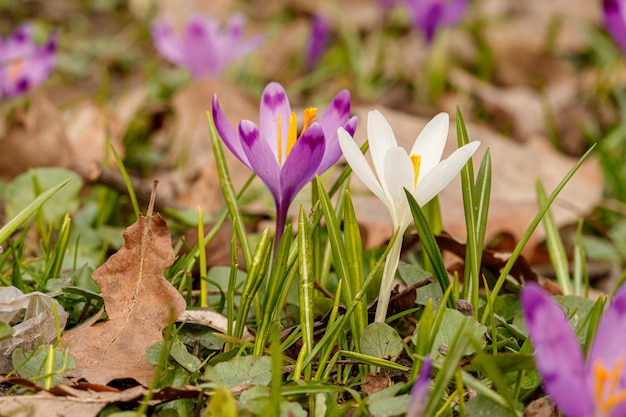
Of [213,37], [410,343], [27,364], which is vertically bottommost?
[410,343]

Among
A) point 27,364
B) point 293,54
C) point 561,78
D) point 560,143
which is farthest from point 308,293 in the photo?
point 561,78

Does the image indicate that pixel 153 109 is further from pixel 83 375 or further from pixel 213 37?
pixel 83 375

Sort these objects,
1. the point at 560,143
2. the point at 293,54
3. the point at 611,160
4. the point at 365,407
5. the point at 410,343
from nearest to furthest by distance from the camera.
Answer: the point at 365,407
the point at 410,343
the point at 611,160
the point at 560,143
the point at 293,54

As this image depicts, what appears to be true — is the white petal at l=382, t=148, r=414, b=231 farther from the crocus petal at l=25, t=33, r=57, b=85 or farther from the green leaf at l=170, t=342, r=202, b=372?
the crocus petal at l=25, t=33, r=57, b=85

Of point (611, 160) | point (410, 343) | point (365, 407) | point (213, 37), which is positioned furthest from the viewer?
point (213, 37)

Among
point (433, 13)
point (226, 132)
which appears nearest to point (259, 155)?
point (226, 132)

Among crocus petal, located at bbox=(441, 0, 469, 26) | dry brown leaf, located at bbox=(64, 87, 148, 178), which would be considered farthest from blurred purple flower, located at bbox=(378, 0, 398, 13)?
dry brown leaf, located at bbox=(64, 87, 148, 178)
